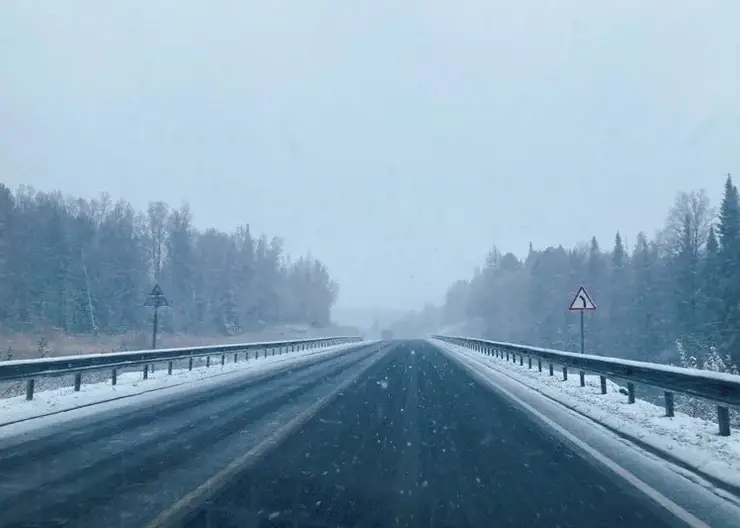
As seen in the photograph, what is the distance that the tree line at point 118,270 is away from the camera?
→ 75312 millimetres

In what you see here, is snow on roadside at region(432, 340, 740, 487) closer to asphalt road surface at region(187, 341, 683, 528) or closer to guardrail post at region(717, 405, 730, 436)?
guardrail post at region(717, 405, 730, 436)

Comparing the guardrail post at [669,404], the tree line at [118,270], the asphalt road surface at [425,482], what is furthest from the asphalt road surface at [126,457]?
the tree line at [118,270]

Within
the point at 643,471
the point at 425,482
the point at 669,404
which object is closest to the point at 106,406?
the point at 425,482

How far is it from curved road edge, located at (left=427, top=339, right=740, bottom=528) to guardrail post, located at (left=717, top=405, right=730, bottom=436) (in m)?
1.38

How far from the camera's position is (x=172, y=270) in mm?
108562

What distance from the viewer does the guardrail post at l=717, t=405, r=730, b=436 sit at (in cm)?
1135

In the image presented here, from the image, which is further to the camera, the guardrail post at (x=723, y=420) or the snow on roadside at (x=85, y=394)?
the snow on roadside at (x=85, y=394)

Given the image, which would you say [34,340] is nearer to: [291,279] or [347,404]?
[347,404]

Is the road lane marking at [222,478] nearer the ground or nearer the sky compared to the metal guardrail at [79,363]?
nearer the ground

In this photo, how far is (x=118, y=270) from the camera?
90.6m

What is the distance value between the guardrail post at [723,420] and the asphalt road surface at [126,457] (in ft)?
22.7

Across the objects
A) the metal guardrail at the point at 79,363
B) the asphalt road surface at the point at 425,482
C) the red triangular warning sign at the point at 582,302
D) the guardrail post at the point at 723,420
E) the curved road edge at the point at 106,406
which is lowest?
the asphalt road surface at the point at 425,482

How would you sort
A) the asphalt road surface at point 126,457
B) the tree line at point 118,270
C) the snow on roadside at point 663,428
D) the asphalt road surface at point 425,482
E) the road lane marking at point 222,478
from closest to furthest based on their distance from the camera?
1. the road lane marking at point 222,478
2. the asphalt road surface at point 425,482
3. the asphalt road surface at point 126,457
4. the snow on roadside at point 663,428
5. the tree line at point 118,270

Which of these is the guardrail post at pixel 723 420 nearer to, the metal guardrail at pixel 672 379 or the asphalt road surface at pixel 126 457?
the metal guardrail at pixel 672 379
